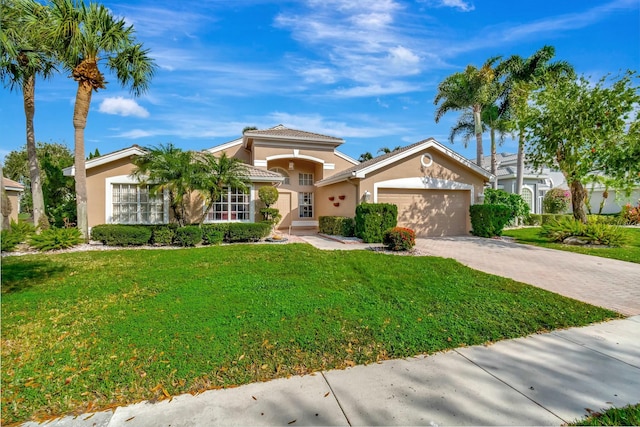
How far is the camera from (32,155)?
13875mm

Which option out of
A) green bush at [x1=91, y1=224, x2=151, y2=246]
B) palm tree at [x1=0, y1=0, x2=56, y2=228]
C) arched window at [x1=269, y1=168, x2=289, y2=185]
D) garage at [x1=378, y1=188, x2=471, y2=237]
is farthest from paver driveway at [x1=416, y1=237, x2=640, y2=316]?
palm tree at [x1=0, y1=0, x2=56, y2=228]

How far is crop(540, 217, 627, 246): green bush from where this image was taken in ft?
39.5

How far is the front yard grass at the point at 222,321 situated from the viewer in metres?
3.22

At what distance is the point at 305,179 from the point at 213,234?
9.76 m

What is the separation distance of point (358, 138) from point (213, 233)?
1307cm

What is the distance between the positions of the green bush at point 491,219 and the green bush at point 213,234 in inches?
466

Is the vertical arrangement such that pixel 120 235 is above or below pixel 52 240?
above

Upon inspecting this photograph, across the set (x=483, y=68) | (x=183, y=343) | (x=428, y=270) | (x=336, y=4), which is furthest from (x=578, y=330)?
(x=483, y=68)

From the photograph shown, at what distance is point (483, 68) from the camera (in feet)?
73.1

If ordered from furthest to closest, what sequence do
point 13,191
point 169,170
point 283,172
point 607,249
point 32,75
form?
point 13,191 → point 283,172 → point 32,75 → point 169,170 → point 607,249

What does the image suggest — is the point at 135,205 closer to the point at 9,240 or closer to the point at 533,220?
the point at 9,240

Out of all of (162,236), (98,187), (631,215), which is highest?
(98,187)

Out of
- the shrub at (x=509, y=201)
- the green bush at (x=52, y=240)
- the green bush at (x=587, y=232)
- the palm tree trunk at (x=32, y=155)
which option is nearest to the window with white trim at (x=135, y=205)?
the green bush at (x=52, y=240)

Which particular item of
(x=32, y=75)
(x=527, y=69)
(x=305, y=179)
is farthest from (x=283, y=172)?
(x=527, y=69)
